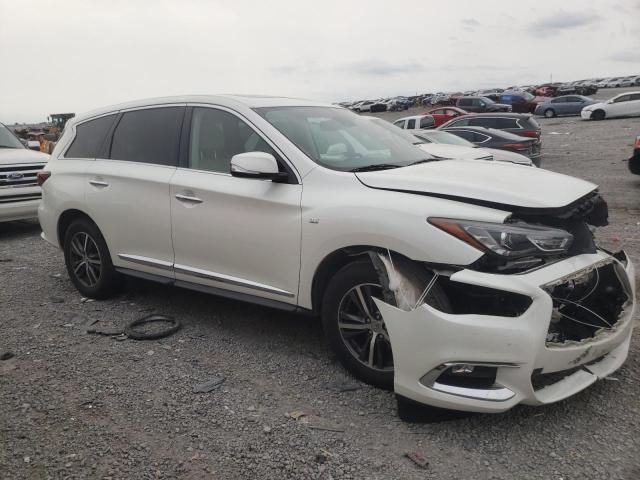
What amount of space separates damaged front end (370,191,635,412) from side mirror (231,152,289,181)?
0.89 m

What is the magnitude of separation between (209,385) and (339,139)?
6.33 ft

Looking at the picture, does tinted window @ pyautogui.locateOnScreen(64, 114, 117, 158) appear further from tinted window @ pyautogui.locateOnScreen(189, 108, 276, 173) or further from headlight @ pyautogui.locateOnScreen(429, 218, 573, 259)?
headlight @ pyautogui.locateOnScreen(429, 218, 573, 259)

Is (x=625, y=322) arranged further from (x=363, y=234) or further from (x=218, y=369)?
(x=218, y=369)

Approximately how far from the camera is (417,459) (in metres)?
2.81

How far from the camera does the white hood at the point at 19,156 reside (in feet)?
28.1

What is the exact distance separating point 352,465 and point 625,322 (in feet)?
5.98

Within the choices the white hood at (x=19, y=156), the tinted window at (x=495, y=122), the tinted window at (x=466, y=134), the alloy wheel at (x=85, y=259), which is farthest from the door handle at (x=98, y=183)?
the tinted window at (x=495, y=122)

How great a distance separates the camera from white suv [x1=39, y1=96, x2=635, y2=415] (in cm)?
289

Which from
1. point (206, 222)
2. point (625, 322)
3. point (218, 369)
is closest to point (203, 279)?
point (206, 222)

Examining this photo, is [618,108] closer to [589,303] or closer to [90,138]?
[589,303]

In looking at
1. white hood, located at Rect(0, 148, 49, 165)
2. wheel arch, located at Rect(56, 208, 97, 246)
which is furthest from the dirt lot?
white hood, located at Rect(0, 148, 49, 165)

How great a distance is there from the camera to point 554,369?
292cm

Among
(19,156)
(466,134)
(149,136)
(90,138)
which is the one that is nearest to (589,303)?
(149,136)

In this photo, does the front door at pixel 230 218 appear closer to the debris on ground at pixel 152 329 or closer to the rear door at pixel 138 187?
the rear door at pixel 138 187
